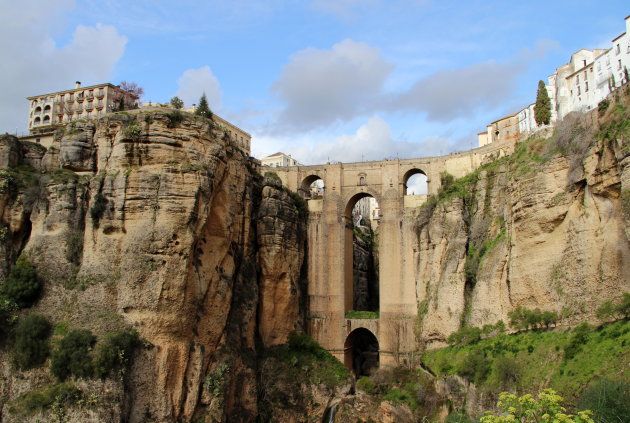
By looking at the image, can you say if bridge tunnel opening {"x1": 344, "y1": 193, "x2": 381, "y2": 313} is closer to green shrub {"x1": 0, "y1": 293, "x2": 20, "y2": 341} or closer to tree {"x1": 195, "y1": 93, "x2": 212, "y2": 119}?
tree {"x1": 195, "y1": 93, "x2": 212, "y2": 119}

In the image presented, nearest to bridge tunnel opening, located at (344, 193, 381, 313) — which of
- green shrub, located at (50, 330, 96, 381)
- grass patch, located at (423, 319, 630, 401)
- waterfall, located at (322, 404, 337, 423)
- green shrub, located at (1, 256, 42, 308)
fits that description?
waterfall, located at (322, 404, 337, 423)

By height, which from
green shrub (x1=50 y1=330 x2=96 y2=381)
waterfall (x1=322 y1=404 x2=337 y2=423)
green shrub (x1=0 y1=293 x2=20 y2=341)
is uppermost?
green shrub (x1=0 y1=293 x2=20 y2=341)

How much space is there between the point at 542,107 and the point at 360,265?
59.9ft

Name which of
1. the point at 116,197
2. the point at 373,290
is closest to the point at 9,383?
the point at 116,197

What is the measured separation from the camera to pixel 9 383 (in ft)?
87.8

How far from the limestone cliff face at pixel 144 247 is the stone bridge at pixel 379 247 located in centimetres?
837

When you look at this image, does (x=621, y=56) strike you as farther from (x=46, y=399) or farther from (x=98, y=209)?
(x=46, y=399)

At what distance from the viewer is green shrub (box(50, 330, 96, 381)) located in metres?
26.2

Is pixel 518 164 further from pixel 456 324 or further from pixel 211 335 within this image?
pixel 211 335

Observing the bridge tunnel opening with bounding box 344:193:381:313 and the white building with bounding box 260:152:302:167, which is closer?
the bridge tunnel opening with bounding box 344:193:381:313

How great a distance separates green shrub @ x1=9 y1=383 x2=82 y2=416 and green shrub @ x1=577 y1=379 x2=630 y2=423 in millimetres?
19571

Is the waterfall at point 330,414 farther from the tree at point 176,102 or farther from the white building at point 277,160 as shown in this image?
the white building at point 277,160

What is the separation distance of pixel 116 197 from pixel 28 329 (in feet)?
23.7

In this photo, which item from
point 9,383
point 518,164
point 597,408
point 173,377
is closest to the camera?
point 597,408
